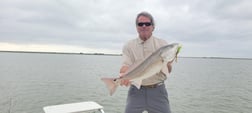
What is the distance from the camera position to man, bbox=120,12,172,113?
151 inches

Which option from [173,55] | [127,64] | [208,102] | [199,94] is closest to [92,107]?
[127,64]

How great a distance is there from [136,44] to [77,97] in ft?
47.1

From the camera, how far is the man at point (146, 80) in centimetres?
384

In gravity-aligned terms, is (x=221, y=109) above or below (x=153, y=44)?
below

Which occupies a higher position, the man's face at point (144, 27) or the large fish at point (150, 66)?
the man's face at point (144, 27)

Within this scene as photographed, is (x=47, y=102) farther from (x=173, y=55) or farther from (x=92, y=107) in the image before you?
(x=173, y=55)

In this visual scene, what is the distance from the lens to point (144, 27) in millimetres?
3805

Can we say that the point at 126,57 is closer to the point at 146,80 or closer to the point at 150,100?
the point at 146,80

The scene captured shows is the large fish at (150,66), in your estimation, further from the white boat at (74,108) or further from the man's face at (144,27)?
the white boat at (74,108)

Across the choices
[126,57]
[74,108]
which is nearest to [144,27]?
[126,57]

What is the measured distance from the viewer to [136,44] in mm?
4016

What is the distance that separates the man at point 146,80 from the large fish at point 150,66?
0.27 meters

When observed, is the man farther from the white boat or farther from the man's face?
the white boat

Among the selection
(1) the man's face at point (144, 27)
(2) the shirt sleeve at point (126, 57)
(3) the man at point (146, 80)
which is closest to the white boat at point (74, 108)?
(3) the man at point (146, 80)
